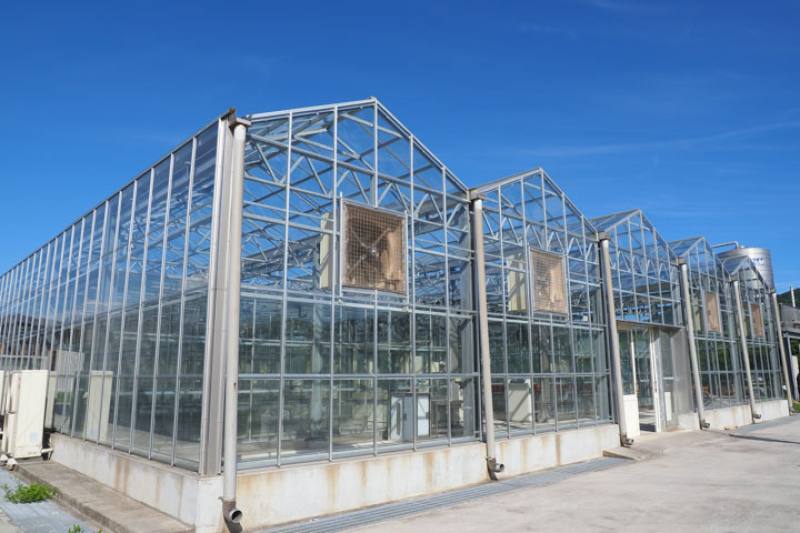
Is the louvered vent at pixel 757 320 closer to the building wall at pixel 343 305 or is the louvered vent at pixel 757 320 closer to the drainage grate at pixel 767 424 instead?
the drainage grate at pixel 767 424

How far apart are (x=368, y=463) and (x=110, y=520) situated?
3.95m

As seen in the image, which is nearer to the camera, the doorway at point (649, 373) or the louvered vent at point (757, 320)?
the doorway at point (649, 373)

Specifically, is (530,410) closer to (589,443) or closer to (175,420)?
(589,443)

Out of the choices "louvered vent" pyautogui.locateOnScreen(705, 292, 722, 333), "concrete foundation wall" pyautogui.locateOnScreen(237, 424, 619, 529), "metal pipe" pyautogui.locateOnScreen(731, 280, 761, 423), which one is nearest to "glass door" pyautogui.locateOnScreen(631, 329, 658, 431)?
"louvered vent" pyautogui.locateOnScreen(705, 292, 722, 333)

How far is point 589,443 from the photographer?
14617 mm

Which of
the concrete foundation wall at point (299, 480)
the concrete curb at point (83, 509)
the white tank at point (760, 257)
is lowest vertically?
the concrete curb at point (83, 509)

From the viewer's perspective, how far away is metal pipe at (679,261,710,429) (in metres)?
19.8

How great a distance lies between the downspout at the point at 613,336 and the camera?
617 inches

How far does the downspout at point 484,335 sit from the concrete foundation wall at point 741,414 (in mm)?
12553

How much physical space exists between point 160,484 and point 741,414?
74.2ft

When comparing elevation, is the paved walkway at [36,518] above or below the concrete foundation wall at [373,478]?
below

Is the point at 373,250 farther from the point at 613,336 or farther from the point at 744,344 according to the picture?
the point at 744,344

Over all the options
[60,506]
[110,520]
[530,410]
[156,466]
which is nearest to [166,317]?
[156,466]

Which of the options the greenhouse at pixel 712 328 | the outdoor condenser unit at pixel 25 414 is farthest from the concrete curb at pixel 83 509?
the greenhouse at pixel 712 328
